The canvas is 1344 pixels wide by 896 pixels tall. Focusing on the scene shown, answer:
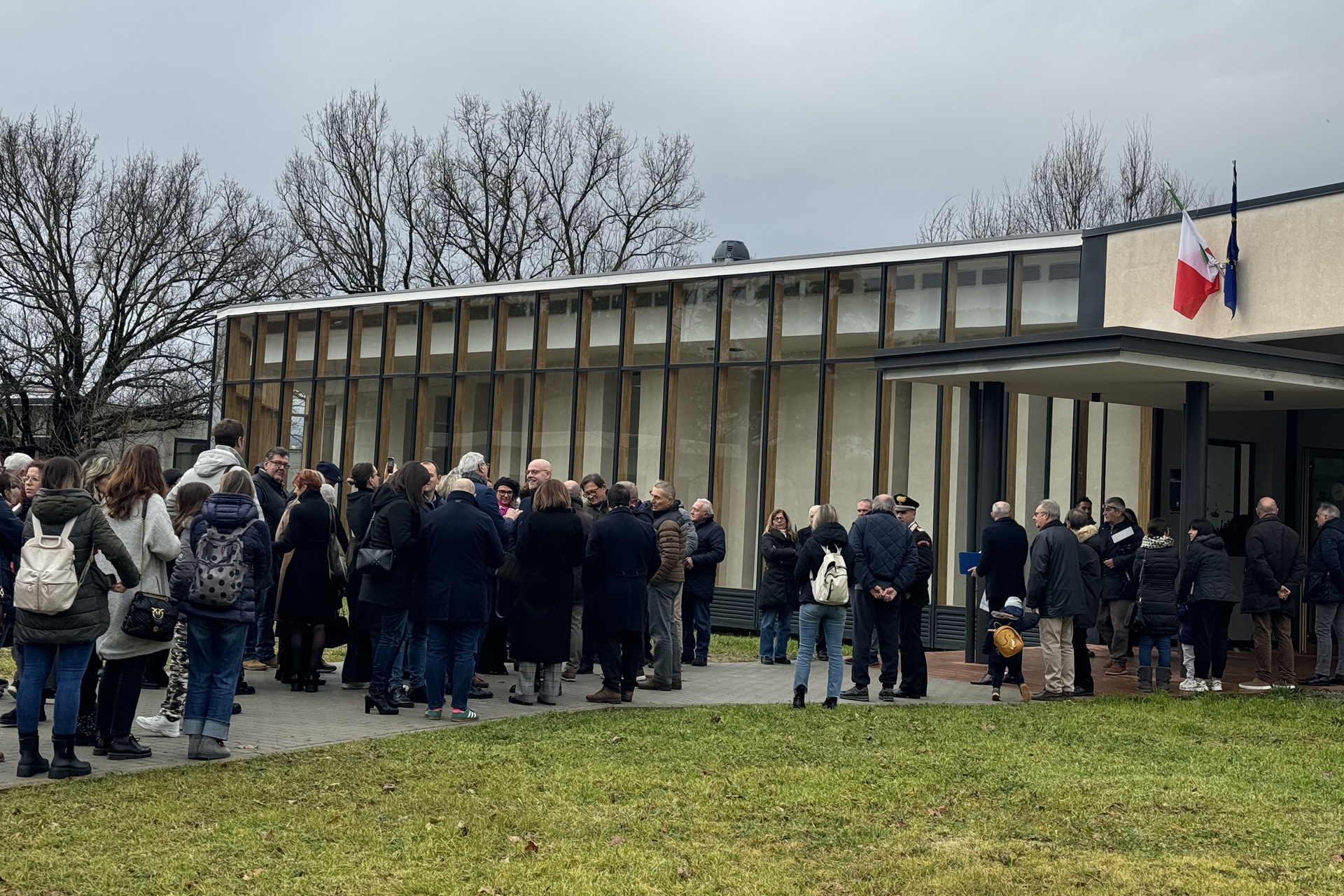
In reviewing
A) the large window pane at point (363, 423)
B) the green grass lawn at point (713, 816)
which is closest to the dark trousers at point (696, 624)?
the green grass lawn at point (713, 816)

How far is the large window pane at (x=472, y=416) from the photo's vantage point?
79.5 feet

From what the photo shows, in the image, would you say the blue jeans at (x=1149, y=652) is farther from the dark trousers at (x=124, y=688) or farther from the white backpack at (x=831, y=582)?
the dark trousers at (x=124, y=688)

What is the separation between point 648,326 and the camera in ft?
72.5

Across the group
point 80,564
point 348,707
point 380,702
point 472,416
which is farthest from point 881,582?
point 472,416

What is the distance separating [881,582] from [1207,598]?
10.1 ft

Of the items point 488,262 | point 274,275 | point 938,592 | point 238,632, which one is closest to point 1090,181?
point 488,262

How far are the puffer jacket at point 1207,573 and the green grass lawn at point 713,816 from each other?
2.38 meters

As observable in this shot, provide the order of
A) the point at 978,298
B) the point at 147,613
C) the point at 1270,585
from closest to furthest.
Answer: the point at 147,613 → the point at 1270,585 → the point at 978,298

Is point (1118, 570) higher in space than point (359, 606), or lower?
higher

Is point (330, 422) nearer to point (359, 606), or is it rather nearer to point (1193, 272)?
point (359, 606)

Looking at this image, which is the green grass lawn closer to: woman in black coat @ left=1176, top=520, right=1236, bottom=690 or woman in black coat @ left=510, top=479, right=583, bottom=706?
woman in black coat @ left=510, top=479, right=583, bottom=706

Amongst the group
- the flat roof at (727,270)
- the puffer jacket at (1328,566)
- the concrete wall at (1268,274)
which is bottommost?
the puffer jacket at (1328,566)

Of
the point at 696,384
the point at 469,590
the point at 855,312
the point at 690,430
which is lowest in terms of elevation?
the point at 469,590

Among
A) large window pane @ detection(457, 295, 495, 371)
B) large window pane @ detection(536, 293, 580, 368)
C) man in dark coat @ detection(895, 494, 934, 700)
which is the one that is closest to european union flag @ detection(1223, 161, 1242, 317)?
man in dark coat @ detection(895, 494, 934, 700)
